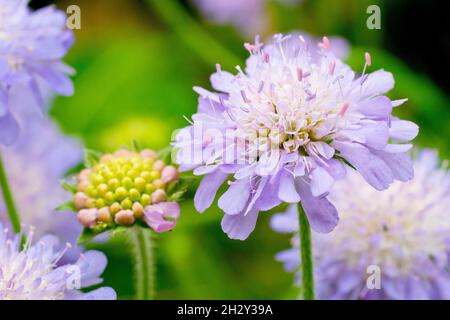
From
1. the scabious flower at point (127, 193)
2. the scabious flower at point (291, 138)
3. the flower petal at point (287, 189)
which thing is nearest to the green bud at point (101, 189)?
the scabious flower at point (127, 193)

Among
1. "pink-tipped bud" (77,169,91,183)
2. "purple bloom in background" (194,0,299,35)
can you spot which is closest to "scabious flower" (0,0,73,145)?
"pink-tipped bud" (77,169,91,183)

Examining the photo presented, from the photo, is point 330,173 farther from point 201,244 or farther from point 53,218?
point 201,244

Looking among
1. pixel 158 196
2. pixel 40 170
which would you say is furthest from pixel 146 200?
pixel 40 170

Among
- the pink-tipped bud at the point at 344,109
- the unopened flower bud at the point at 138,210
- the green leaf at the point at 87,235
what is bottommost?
the green leaf at the point at 87,235

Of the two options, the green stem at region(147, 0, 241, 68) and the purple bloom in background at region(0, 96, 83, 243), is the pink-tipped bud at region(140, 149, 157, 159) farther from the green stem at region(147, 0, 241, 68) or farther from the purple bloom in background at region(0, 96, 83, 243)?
the green stem at region(147, 0, 241, 68)

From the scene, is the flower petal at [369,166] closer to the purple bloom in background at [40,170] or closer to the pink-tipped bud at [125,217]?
the pink-tipped bud at [125,217]

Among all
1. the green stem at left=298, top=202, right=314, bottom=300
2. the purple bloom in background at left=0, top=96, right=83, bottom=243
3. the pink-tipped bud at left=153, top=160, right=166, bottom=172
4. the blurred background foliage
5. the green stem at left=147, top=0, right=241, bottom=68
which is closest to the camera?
the green stem at left=298, top=202, right=314, bottom=300

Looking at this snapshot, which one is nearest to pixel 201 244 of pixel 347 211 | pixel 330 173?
pixel 347 211

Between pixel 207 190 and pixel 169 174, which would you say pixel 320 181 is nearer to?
pixel 207 190
